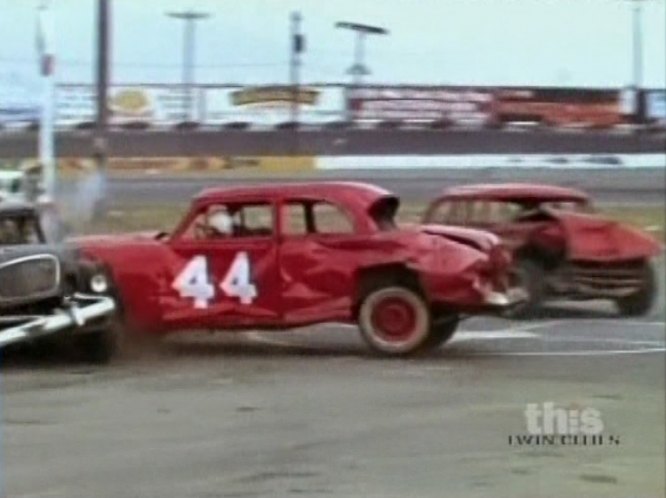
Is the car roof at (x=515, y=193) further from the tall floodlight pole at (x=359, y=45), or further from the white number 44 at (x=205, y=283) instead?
the tall floodlight pole at (x=359, y=45)

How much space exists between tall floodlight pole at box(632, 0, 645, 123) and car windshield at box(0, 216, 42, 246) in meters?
3.27

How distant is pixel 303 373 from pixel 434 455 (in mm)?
2197

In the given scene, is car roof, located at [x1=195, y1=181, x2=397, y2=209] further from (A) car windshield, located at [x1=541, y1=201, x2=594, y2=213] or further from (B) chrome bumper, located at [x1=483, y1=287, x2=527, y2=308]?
(A) car windshield, located at [x1=541, y1=201, x2=594, y2=213]

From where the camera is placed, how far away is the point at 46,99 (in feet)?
27.1

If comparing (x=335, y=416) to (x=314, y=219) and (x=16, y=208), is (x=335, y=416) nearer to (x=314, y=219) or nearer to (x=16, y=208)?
(x=16, y=208)

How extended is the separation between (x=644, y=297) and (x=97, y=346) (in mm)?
4804

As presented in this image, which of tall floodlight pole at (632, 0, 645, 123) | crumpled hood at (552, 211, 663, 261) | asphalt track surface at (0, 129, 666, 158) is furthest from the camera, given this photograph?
crumpled hood at (552, 211, 663, 261)

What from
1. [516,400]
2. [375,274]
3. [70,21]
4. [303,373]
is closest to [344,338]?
[375,274]

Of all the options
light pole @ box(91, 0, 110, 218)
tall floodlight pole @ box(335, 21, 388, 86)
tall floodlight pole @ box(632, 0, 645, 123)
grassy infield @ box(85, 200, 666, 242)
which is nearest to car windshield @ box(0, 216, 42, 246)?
light pole @ box(91, 0, 110, 218)

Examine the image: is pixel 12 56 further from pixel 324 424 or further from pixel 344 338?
pixel 344 338

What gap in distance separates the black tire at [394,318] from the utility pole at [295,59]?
236 cm

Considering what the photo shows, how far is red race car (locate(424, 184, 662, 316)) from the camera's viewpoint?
1191cm

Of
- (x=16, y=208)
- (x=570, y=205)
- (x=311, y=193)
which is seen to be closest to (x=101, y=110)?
(x=16, y=208)

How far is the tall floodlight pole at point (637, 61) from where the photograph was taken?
321 inches
